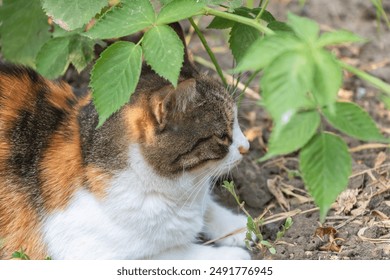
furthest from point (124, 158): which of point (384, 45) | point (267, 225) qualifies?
point (384, 45)

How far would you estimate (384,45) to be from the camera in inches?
154

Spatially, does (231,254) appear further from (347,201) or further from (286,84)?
(286,84)

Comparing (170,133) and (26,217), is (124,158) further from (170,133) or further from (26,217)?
(26,217)

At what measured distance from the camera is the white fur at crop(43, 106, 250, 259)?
7.61ft

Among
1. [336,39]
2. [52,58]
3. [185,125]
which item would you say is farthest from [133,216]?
[336,39]

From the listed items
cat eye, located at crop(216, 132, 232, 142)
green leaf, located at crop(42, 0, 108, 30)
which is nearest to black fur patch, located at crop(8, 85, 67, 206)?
green leaf, located at crop(42, 0, 108, 30)

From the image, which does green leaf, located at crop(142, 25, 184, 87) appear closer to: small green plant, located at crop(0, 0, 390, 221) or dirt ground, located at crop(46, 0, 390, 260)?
small green plant, located at crop(0, 0, 390, 221)

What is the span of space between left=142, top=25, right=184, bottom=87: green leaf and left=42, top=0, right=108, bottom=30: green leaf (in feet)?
1.15

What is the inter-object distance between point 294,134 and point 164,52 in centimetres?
51

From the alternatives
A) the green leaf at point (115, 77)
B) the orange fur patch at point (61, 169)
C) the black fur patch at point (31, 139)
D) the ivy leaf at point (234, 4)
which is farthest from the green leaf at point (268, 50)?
the black fur patch at point (31, 139)

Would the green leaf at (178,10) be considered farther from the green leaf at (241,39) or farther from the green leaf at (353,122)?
the green leaf at (353,122)

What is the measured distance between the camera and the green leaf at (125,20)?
2.01 metres

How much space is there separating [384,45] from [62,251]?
2361mm

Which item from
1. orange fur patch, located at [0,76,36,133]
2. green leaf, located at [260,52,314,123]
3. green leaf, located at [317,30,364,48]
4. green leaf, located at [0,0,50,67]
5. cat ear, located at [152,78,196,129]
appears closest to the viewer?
green leaf, located at [260,52,314,123]
